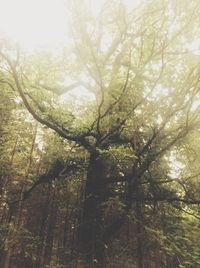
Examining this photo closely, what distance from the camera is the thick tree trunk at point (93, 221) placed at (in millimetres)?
7299

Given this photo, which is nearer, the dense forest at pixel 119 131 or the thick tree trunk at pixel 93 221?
the dense forest at pixel 119 131

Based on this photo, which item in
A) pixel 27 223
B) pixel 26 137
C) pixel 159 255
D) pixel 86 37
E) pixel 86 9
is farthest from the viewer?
pixel 27 223

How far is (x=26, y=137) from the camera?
455 inches

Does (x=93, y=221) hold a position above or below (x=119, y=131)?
below

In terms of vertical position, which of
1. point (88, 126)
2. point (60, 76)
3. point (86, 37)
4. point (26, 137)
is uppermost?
point (60, 76)

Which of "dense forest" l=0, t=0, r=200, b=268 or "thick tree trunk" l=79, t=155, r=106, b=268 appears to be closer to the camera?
"dense forest" l=0, t=0, r=200, b=268

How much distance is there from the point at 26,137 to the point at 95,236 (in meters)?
5.74

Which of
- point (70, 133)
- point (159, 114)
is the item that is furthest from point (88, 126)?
point (159, 114)

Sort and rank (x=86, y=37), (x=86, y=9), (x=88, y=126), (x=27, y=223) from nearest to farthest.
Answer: (x=86, y=37) < (x=86, y=9) < (x=88, y=126) < (x=27, y=223)

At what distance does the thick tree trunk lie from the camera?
730 centimetres

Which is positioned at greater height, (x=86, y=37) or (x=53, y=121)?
(x=86, y=37)

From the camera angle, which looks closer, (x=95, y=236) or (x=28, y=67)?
(x=95, y=236)

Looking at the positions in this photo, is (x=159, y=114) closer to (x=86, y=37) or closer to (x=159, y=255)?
(x=86, y=37)

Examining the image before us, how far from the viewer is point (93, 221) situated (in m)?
7.75
